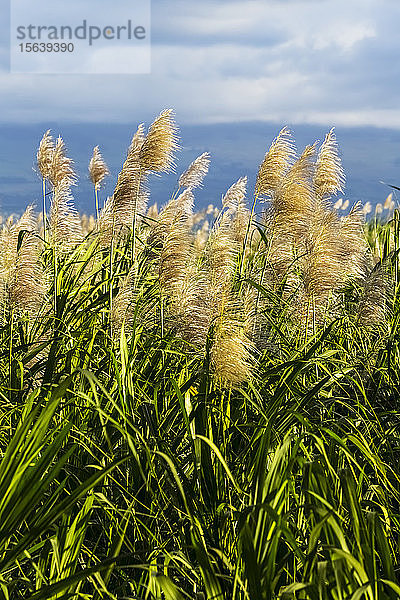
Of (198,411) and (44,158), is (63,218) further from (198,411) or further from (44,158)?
(198,411)

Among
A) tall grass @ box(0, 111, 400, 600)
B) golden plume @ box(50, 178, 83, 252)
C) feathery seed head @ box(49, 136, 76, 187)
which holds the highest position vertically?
feathery seed head @ box(49, 136, 76, 187)

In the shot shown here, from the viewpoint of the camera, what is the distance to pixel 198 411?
116 inches

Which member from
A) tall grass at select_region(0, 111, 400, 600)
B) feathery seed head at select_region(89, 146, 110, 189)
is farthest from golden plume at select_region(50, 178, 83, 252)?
feathery seed head at select_region(89, 146, 110, 189)

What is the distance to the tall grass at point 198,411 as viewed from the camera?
2.37 metres

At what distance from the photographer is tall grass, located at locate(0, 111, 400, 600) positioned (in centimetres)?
237

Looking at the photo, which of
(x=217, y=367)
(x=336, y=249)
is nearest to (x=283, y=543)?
(x=217, y=367)

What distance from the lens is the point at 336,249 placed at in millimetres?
3879

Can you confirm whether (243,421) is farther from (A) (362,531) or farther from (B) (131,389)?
(A) (362,531)

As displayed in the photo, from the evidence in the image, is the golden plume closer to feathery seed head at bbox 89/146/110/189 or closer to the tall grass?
the tall grass

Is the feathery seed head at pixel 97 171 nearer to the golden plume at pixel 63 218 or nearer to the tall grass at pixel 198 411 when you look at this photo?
the tall grass at pixel 198 411

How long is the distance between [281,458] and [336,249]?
1690 mm

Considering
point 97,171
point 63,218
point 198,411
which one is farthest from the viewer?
point 97,171


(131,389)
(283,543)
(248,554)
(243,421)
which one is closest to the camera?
(248,554)

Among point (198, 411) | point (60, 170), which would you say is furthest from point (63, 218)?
point (198, 411)
